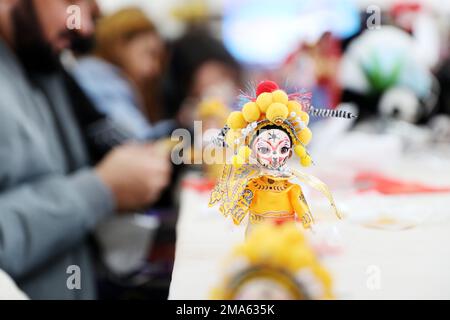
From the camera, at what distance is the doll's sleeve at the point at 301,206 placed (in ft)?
1.09

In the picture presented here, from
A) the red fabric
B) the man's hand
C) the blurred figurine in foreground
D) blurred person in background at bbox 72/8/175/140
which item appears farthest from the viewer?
blurred person in background at bbox 72/8/175/140

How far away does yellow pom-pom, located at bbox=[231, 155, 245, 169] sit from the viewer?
0.33 meters

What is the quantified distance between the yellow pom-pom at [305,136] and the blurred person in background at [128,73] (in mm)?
485

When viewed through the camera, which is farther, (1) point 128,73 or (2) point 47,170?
(1) point 128,73

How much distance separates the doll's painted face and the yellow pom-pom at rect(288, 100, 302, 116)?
0.6 inches

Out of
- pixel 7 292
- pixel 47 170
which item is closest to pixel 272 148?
pixel 7 292

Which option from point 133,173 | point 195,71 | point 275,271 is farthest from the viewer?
point 195,71

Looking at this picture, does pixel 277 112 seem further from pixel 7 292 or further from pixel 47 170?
pixel 47 170

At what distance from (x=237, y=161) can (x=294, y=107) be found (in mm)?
47

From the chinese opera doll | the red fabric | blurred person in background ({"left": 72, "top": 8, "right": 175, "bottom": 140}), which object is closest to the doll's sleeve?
the chinese opera doll

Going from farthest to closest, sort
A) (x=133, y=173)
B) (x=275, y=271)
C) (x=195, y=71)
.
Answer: (x=195, y=71), (x=133, y=173), (x=275, y=271)

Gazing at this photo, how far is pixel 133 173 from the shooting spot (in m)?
0.67

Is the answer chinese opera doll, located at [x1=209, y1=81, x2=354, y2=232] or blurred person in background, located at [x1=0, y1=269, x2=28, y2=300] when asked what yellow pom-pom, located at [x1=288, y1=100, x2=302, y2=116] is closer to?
chinese opera doll, located at [x1=209, y1=81, x2=354, y2=232]

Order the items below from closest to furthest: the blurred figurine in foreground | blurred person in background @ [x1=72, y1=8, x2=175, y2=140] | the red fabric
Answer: the blurred figurine in foreground, the red fabric, blurred person in background @ [x1=72, y1=8, x2=175, y2=140]
